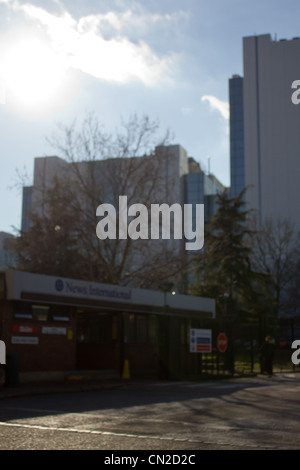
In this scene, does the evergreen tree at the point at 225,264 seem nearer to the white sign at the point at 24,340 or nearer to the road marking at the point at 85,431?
the white sign at the point at 24,340

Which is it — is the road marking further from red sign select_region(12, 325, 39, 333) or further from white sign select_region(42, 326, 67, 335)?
white sign select_region(42, 326, 67, 335)

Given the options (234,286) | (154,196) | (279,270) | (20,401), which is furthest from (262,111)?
(20,401)

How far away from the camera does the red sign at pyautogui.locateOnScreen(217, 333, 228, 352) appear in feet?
89.3

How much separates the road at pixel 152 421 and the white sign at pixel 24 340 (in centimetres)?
424

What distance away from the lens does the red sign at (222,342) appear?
2722 cm

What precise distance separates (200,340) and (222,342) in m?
1.48

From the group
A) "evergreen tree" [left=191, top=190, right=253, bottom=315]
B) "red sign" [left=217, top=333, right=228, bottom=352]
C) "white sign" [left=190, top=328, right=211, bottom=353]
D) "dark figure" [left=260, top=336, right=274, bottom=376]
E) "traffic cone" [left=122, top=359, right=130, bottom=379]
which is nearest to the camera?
"traffic cone" [left=122, top=359, right=130, bottom=379]

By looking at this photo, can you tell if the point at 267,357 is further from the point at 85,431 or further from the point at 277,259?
the point at 277,259

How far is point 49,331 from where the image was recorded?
2252 cm

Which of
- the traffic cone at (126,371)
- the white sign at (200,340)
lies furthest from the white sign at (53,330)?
the white sign at (200,340)

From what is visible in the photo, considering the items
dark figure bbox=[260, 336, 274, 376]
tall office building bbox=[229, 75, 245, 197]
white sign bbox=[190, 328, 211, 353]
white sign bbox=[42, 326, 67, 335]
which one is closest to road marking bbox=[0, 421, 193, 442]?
white sign bbox=[42, 326, 67, 335]

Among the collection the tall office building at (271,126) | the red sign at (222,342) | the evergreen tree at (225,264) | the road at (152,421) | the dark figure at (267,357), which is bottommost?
the road at (152,421)

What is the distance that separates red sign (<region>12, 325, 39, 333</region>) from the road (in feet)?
14.5
